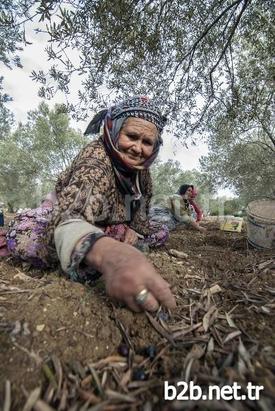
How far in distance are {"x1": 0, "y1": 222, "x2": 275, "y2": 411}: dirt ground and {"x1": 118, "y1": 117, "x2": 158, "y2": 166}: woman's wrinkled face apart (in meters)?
1.02

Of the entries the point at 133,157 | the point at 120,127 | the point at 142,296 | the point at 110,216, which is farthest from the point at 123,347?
the point at 120,127

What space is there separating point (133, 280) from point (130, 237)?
1.50 meters

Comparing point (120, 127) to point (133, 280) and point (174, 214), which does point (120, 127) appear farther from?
point (174, 214)

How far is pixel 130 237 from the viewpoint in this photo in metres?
2.53

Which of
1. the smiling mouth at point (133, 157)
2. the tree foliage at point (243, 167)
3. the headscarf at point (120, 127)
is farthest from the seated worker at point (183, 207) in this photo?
the tree foliage at point (243, 167)

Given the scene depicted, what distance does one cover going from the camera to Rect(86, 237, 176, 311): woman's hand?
1042 millimetres

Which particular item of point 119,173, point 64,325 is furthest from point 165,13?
point 64,325

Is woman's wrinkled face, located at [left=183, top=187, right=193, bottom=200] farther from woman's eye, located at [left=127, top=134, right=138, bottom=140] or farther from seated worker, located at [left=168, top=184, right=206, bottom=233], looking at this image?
woman's eye, located at [left=127, top=134, right=138, bottom=140]

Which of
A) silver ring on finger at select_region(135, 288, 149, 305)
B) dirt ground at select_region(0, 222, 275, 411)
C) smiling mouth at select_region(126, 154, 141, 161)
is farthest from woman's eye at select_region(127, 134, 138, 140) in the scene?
silver ring on finger at select_region(135, 288, 149, 305)

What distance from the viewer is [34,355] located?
0.99m

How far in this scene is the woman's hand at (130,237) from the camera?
2483mm

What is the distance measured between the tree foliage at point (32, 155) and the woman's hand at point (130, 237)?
1013 inches

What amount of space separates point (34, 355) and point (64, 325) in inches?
7.6

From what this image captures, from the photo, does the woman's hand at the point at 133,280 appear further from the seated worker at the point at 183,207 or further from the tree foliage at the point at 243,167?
the tree foliage at the point at 243,167
